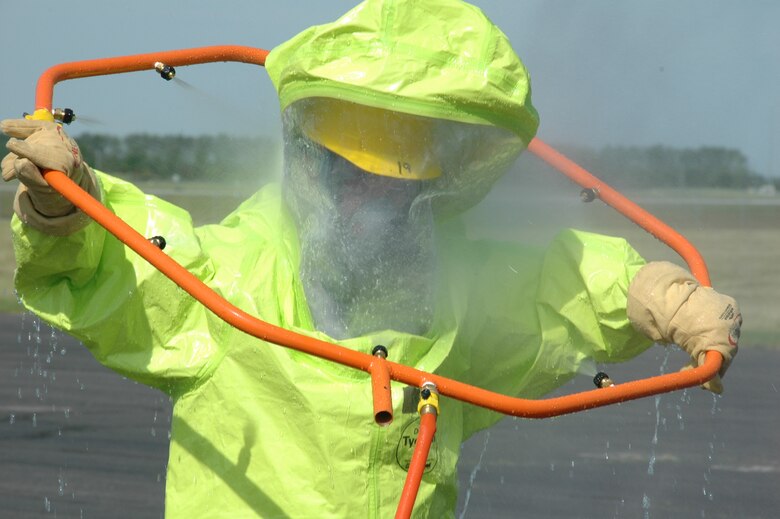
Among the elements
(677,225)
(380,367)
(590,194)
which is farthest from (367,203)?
(677,225)

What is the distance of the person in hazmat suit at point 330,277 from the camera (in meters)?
2.98

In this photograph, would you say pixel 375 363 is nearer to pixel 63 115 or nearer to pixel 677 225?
pixel 63 115

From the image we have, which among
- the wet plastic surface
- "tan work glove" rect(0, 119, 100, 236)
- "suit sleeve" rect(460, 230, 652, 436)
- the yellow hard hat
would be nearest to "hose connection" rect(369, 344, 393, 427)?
the yellow hard hat

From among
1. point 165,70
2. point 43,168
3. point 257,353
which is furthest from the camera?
point 165,70

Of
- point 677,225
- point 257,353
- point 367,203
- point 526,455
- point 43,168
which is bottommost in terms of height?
point 677,225

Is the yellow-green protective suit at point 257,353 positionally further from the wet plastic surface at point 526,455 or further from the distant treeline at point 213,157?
the wet plastic surface at point 526,455

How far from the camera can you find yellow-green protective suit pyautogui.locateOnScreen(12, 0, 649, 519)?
298 centimetres

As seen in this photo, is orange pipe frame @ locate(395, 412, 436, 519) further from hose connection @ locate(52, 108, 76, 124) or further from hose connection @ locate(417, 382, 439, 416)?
hose connection @ locate(52, 108, 76, 124)

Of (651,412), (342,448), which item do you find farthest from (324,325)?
(651,412)

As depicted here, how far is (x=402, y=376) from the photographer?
2730 millimetres

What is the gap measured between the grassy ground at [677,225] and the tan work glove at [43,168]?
0.91 meters

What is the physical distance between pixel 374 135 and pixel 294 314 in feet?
1.47

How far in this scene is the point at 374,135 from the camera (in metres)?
3.08

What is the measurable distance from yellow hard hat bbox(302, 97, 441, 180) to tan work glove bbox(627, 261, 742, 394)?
2.07ft
